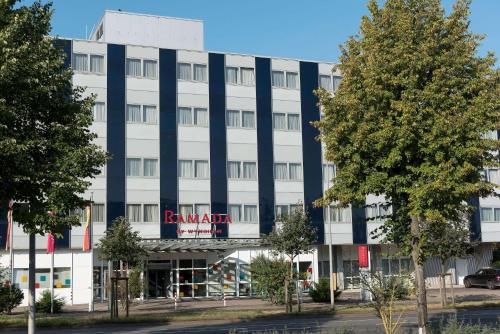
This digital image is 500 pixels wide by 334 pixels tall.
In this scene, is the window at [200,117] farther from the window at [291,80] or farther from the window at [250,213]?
A: the window at [291,80]

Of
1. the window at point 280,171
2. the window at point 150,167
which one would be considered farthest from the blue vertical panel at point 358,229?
the window at point 150,167

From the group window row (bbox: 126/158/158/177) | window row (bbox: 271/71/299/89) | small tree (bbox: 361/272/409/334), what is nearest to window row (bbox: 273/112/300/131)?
window row (bbox: 271/71/299/89)

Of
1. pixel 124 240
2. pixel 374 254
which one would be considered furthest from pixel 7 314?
pixel 374 254

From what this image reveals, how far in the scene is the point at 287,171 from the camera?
47438 mm

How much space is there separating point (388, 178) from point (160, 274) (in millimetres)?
32057

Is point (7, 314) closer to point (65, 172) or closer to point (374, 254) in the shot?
point (65, 172)

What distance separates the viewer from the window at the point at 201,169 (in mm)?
45156

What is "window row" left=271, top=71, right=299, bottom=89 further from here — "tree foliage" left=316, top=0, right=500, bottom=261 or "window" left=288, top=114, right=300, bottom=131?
"tree foliage" left=316, top=0, right=500, bottom=261

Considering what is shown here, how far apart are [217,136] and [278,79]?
667 cm

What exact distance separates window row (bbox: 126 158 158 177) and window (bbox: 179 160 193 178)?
5.70 ft

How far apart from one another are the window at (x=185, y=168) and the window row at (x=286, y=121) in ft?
23.3

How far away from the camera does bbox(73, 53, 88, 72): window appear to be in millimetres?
43719

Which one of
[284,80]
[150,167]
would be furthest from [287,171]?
[150,167]

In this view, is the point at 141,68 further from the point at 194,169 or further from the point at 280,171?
the point at 280,171
